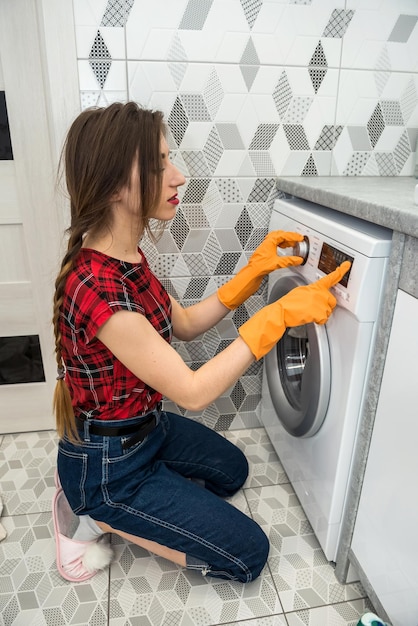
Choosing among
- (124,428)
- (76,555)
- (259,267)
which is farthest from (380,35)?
(76,555)

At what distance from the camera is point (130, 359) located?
3.13 feet

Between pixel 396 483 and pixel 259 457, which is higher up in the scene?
pixel 396 483

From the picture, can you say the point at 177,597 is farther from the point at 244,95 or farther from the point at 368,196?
the point at 244,95

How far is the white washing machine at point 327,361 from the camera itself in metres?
0.96

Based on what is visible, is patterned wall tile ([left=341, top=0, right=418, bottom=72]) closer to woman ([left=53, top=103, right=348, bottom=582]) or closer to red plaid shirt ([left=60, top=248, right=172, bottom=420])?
woman ([left=53, top=103, right=348, bottom=582])

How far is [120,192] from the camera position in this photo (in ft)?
3.12

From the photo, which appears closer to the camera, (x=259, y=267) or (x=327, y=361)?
(x=327, y=361)

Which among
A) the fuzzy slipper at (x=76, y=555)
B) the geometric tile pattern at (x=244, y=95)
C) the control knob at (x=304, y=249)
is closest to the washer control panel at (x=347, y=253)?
the control knob at (x=304, y=249)

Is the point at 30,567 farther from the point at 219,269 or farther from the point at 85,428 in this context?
the point at 219,269

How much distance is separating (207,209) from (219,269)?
215mm

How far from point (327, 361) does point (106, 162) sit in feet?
2.21

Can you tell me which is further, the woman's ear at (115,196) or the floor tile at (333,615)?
the floor tile at (333,615)

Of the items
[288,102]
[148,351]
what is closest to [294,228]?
[288,102]

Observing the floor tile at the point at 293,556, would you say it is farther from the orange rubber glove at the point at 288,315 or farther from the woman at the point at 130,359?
the orange rubber glove at the point at 288,315
